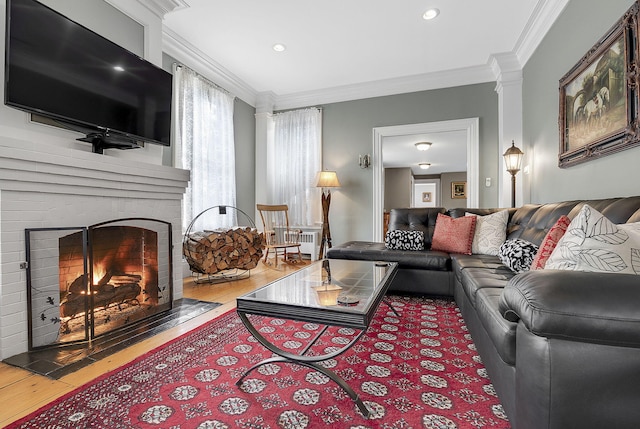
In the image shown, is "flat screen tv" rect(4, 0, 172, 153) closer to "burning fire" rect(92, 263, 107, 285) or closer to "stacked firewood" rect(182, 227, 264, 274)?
"burning fire" rect(92, 263, 107, 285)

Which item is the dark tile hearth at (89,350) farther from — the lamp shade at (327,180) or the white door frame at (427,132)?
the white door frame at (427,132)

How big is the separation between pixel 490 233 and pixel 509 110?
1.99m

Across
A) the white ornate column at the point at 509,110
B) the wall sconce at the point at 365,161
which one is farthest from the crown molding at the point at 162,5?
the white ornate column at the point at 509,110

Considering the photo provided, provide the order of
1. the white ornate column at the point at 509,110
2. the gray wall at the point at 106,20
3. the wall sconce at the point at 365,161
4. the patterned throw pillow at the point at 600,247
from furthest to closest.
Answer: the wall sconce at the point at 365,161
the white ornate column at the point at 509,110
the gray wall at the point at 106,20
the patterned throw pillow at the point at 600,247

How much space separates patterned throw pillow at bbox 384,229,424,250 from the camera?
10.1 feet

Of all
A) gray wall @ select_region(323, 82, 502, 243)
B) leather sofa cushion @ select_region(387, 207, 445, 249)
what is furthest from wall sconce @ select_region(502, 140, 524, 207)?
leather sofa cushion @ select_region(387, 207, 445, 249)

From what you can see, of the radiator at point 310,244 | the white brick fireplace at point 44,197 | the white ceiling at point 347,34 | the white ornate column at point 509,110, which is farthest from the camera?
the radiator at point 310,244

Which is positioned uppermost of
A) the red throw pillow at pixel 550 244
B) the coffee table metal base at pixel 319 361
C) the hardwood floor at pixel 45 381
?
the red throw pillow at pixel 550 244

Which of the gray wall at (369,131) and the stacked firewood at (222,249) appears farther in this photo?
the gray wall at (369,131)

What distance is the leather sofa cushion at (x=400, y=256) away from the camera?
271 cm

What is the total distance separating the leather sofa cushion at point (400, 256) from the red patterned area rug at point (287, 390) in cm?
80

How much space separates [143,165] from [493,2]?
11.3 ft

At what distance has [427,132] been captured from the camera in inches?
176

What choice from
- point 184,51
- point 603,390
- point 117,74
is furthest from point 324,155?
point 603,390
